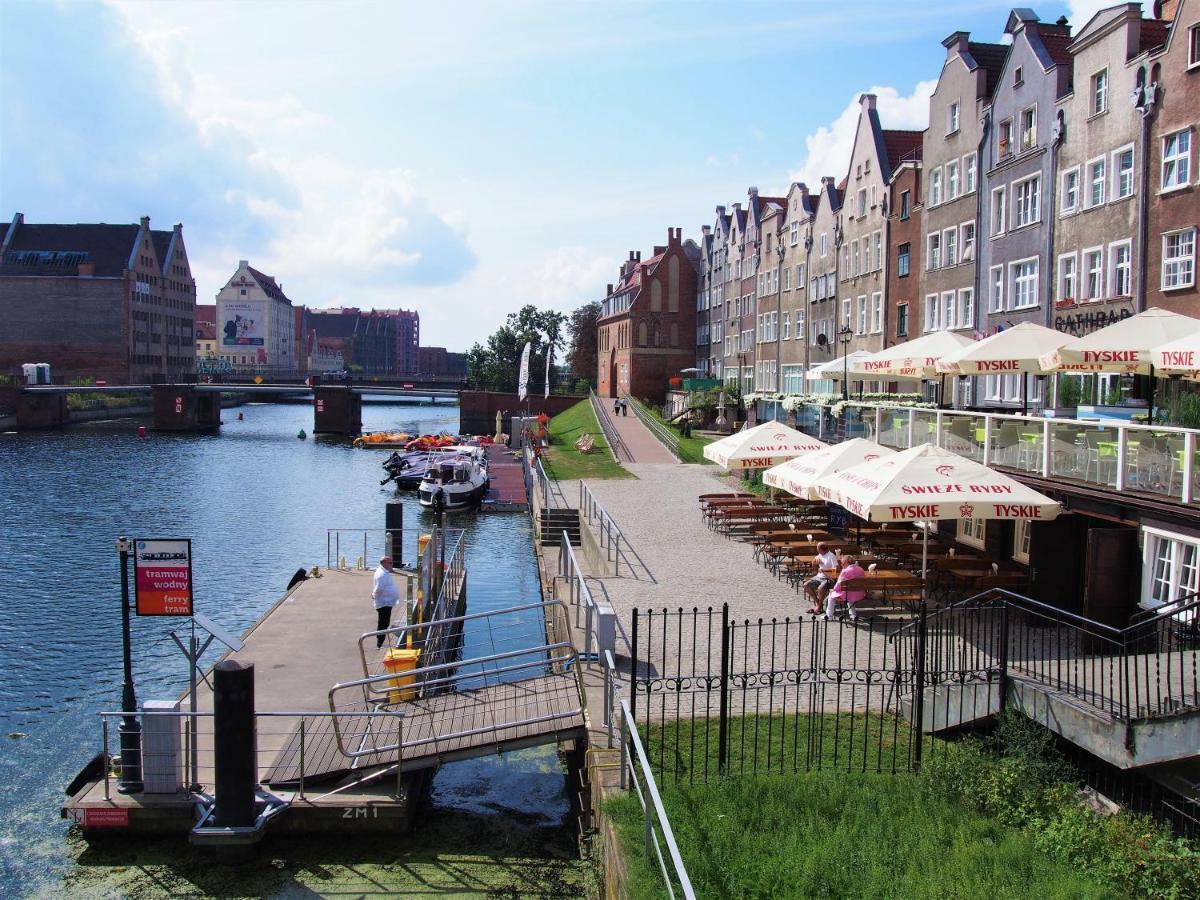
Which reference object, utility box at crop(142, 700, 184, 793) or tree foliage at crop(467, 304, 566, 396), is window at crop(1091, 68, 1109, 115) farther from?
tree foliage at crop(467, 304, 566, 396)

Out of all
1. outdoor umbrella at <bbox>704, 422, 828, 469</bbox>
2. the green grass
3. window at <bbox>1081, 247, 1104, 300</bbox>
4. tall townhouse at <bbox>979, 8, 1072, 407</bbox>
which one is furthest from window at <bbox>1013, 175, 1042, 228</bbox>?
the green grass

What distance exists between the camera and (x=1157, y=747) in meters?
10.9

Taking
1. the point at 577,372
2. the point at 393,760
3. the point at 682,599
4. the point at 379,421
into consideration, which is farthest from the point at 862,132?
the point at 379,421

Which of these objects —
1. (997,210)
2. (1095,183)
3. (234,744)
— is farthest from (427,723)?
(997,210)

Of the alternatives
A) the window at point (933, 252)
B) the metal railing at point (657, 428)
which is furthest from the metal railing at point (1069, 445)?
the metal railing at point (657, 428)

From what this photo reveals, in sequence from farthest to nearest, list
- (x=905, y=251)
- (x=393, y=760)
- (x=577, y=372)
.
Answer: (x=577, y=372), (x=905, y=251), (x=393, y=760)

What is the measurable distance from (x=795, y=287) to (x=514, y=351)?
77.0 meters

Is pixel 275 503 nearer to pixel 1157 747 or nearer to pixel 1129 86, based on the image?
pixel 1129 86

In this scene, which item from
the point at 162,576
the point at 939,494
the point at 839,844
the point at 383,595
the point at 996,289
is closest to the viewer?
the point at 839,844

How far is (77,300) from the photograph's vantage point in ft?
415

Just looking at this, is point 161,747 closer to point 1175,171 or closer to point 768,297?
point 1175,171

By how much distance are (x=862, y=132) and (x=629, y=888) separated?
47506 millimetres

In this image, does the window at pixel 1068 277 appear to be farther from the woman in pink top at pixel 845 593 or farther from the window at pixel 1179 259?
the woman in pink top at pixel 845 593

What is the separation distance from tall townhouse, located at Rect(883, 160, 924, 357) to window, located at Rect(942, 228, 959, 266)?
9.24 ft
